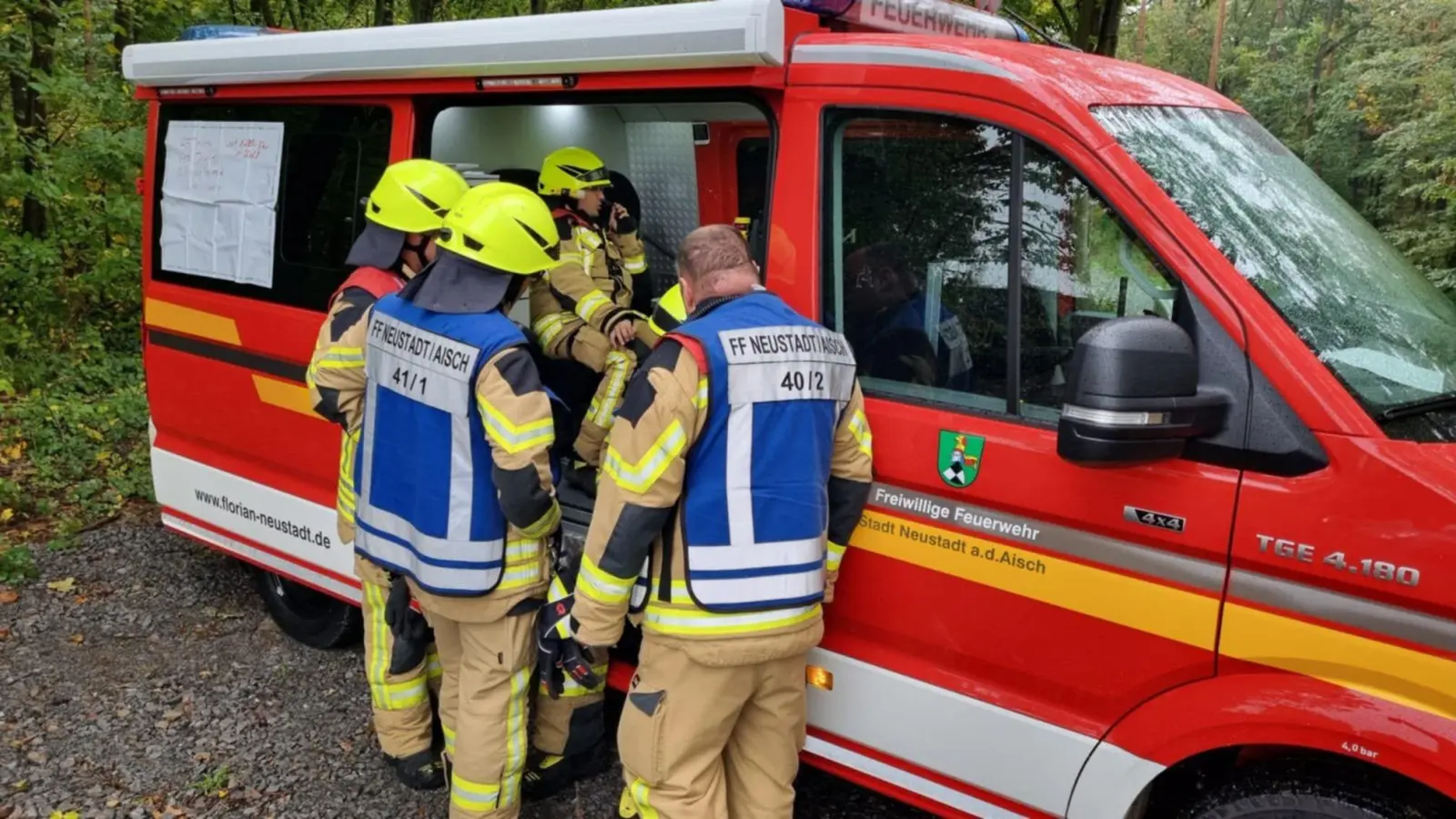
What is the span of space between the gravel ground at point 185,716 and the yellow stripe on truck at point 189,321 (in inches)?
51.3

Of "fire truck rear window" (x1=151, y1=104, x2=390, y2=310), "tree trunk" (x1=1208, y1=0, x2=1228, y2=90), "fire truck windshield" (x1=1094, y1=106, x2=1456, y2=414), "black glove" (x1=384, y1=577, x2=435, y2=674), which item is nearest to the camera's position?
"fire truck windshield" (x1=1094, y1=106, x2=1456, y2=414)

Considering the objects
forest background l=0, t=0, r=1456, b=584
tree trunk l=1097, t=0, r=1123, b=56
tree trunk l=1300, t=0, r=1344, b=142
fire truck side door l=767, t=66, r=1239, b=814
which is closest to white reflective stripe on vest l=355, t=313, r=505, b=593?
fire truck side door l=767, t=66, r=1239, b=814

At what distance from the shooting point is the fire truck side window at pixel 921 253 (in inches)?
100

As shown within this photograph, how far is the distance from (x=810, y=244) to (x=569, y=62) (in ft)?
3.03

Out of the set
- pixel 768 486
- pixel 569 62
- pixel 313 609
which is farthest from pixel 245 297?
pixel 768 486

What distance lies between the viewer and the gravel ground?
3.50 m

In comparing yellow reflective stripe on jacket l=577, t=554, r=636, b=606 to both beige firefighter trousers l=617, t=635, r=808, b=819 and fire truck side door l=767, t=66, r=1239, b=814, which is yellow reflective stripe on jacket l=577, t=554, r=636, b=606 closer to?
beige firefighter trousers l=617, t=635, r=808, b=819

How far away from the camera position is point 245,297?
4.22 metres

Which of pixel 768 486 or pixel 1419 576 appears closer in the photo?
pixel 1419 576

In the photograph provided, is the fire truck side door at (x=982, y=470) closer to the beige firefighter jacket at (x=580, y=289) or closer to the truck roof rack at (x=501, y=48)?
the truck roof rack at (x=501, y=48)

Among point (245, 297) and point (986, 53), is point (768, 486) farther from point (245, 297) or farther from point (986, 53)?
point (245, 297)

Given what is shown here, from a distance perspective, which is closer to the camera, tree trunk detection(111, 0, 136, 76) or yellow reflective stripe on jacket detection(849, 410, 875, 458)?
yellow reflective stripe on jacket detection(849, 410, 875, 458)

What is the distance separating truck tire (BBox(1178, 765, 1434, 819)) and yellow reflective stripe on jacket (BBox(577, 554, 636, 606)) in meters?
1.40

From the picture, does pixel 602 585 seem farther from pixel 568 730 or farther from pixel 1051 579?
pixel 568 730
